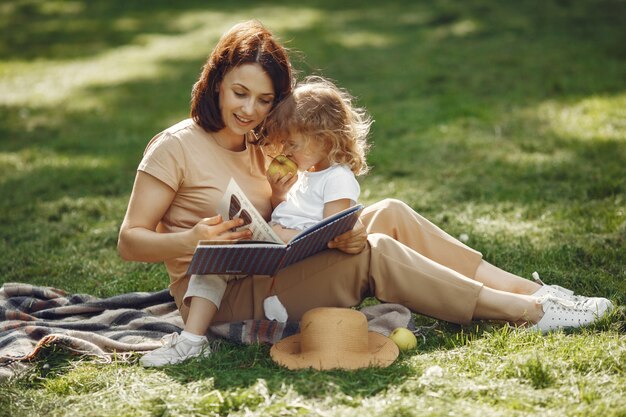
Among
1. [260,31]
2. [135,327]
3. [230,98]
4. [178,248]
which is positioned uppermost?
[260,31]

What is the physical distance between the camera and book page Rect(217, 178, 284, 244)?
3.18 m

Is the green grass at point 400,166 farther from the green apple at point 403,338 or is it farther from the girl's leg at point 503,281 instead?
the girl's leg at point 503,281

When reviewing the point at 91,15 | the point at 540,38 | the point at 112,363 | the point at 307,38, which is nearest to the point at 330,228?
the point at 112,363

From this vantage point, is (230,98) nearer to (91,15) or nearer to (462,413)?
(462,413)

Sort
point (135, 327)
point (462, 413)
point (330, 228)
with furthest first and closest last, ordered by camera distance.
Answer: point (135, 327) < point (330, 228) < point (462, 413)

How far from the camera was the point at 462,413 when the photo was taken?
8.95 ft

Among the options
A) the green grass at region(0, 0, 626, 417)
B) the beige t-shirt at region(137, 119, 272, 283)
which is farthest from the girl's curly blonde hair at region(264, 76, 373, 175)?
the green grass at region(0, 0, 626, 417)

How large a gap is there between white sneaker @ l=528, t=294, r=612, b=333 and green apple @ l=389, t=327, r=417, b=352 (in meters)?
0.53

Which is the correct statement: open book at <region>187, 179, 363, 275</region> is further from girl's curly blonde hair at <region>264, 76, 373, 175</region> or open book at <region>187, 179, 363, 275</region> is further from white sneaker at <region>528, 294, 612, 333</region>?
white sneaker at <region>528, 294, 612, 333</region>

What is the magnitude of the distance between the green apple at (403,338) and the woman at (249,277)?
0.48 ft

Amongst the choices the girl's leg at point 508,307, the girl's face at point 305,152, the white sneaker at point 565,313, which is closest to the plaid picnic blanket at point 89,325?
the girl's face at point 305,152

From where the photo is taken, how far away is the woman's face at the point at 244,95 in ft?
11.8

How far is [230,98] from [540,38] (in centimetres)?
883

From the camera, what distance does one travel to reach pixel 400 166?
6777 millimetres
